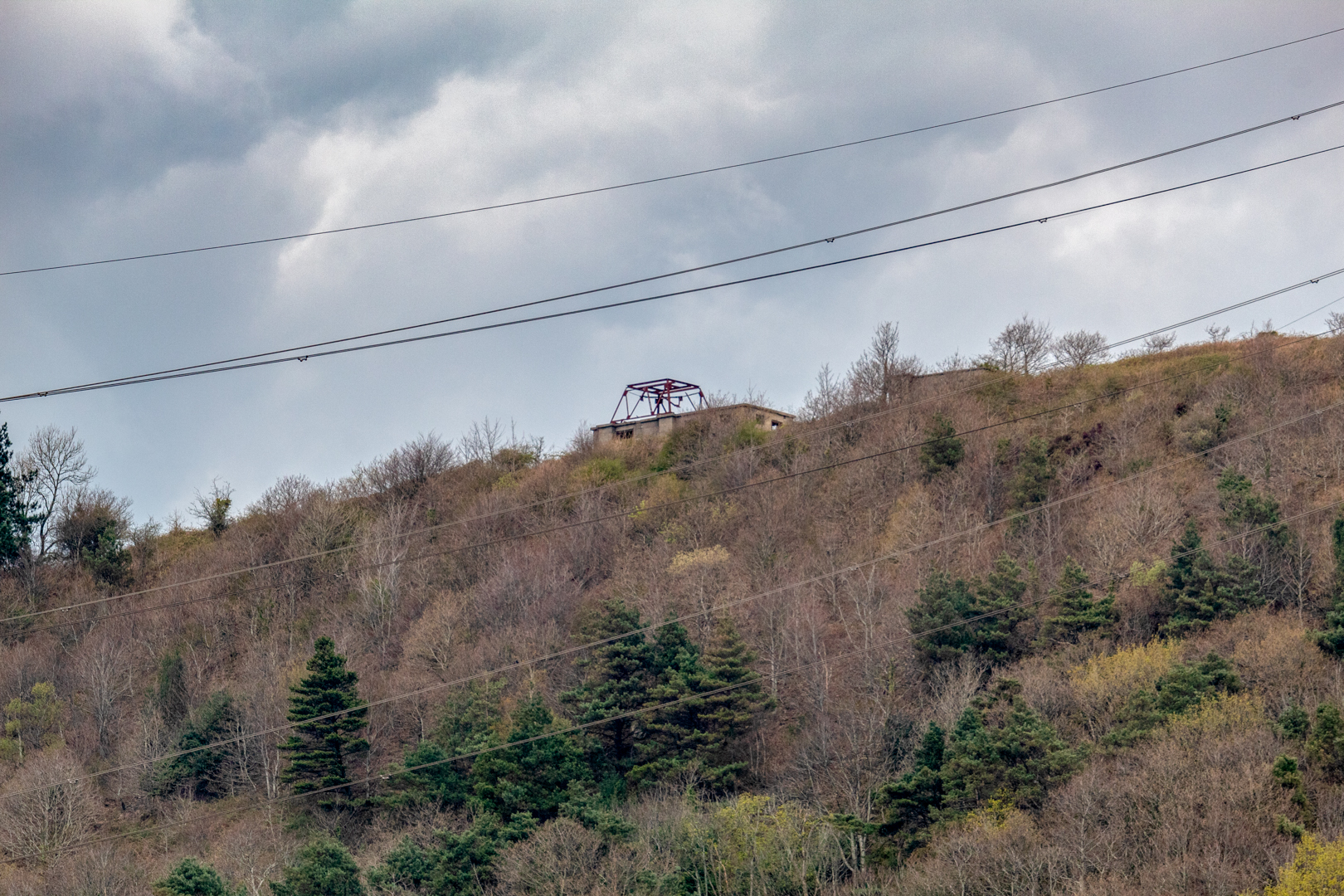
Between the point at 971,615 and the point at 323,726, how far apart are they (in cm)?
2262

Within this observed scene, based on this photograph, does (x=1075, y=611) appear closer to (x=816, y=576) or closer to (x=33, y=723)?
(x=816, y=576)

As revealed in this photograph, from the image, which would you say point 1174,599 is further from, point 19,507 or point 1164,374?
point 19,507

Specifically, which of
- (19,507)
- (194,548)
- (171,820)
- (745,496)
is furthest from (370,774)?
(19,507)

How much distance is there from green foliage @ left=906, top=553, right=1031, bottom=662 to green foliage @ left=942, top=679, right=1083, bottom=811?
5.79m

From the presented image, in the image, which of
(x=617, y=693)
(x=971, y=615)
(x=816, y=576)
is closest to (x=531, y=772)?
(x=617, y=693)

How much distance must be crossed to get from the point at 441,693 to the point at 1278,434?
32477 mm

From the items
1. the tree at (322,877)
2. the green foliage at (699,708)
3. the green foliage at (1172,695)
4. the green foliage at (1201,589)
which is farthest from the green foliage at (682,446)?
the green foliage at (1172,695)

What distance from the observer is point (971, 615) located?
127 feet

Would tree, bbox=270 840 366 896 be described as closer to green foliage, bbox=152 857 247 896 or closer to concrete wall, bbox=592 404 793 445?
green foliage, bbox=152 857 247 896

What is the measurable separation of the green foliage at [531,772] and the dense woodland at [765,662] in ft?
0.43

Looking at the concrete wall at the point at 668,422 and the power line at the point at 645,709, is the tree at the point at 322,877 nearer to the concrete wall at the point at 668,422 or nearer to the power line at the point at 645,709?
the power line at the point at 645,709

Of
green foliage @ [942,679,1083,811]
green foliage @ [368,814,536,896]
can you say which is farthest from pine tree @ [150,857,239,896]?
green foliage @ [942,679,1083,811]

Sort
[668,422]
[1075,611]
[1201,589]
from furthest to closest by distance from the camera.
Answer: [668,422], [1075,611], [1201,589]

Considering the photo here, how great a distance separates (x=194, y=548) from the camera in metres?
65.2
